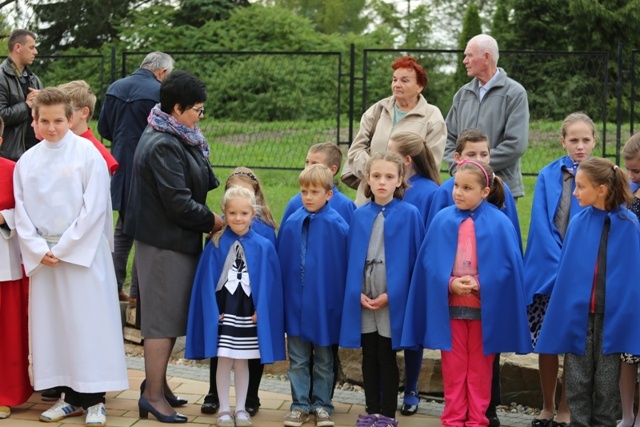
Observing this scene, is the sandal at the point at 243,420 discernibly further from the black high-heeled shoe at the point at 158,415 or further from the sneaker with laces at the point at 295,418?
the black high-heeled shoe at the point at 158,415

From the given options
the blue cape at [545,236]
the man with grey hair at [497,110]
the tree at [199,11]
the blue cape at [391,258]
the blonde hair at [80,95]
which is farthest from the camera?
the tree at [199,11]

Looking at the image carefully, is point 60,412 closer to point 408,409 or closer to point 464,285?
point 408,409

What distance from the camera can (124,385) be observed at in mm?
5930

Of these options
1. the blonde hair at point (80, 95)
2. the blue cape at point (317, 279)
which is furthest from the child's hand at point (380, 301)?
the blonde hair at point (80, 95)

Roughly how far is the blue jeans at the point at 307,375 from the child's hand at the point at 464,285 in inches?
34.8

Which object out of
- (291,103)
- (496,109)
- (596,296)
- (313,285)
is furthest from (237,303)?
(291,103)

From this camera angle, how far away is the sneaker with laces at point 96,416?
5.82 meters

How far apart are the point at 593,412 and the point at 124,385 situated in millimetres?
2583

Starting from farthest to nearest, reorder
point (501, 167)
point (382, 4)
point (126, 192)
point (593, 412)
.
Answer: point (382, 4)
point (126, 192)
point (501, 167)
point (593, 412)

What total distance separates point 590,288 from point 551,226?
599 mm

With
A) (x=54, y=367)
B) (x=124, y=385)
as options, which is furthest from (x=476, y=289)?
(x=54, y=367)

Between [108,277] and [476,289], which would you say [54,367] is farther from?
[476,289]

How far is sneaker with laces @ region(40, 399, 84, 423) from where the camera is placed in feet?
19.5

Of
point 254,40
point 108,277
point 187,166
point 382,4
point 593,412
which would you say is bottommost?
point 593,412
